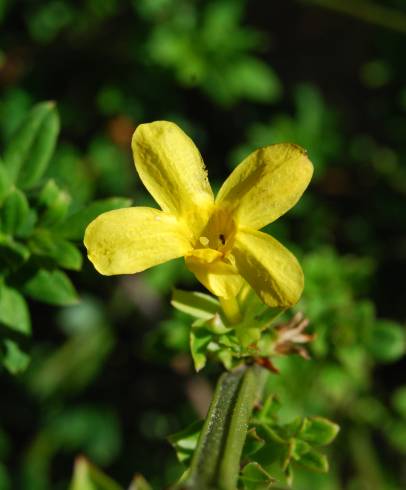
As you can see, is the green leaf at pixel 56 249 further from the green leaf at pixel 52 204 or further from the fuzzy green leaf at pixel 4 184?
the fuzzy green leaf at pixel 4 184

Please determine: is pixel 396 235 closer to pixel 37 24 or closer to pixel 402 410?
pixel 402 410

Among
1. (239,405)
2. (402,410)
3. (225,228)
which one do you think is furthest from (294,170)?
(402,410)

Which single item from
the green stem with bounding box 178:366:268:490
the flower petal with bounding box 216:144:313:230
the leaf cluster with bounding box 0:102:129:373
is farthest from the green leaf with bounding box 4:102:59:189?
the green stem with bounding box 178:366:268:490

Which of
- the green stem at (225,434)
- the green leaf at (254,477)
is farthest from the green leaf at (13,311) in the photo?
the green leaf at (254,477)

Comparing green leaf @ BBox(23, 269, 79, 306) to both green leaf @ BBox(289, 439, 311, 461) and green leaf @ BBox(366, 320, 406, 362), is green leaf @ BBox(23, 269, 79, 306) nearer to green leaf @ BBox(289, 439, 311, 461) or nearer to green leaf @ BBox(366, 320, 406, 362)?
green leaf @ BBox(289, 439, 311, 461)

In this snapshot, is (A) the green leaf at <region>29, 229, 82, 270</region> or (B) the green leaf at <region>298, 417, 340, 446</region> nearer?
(B) the green leaf at <region>298, 417, 340, 446</region>

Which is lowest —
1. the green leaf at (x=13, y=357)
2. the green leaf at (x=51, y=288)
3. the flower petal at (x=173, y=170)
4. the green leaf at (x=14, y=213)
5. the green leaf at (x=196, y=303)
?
the green leaf at (x=13, y=357)

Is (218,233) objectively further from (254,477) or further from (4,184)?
(4,184)
